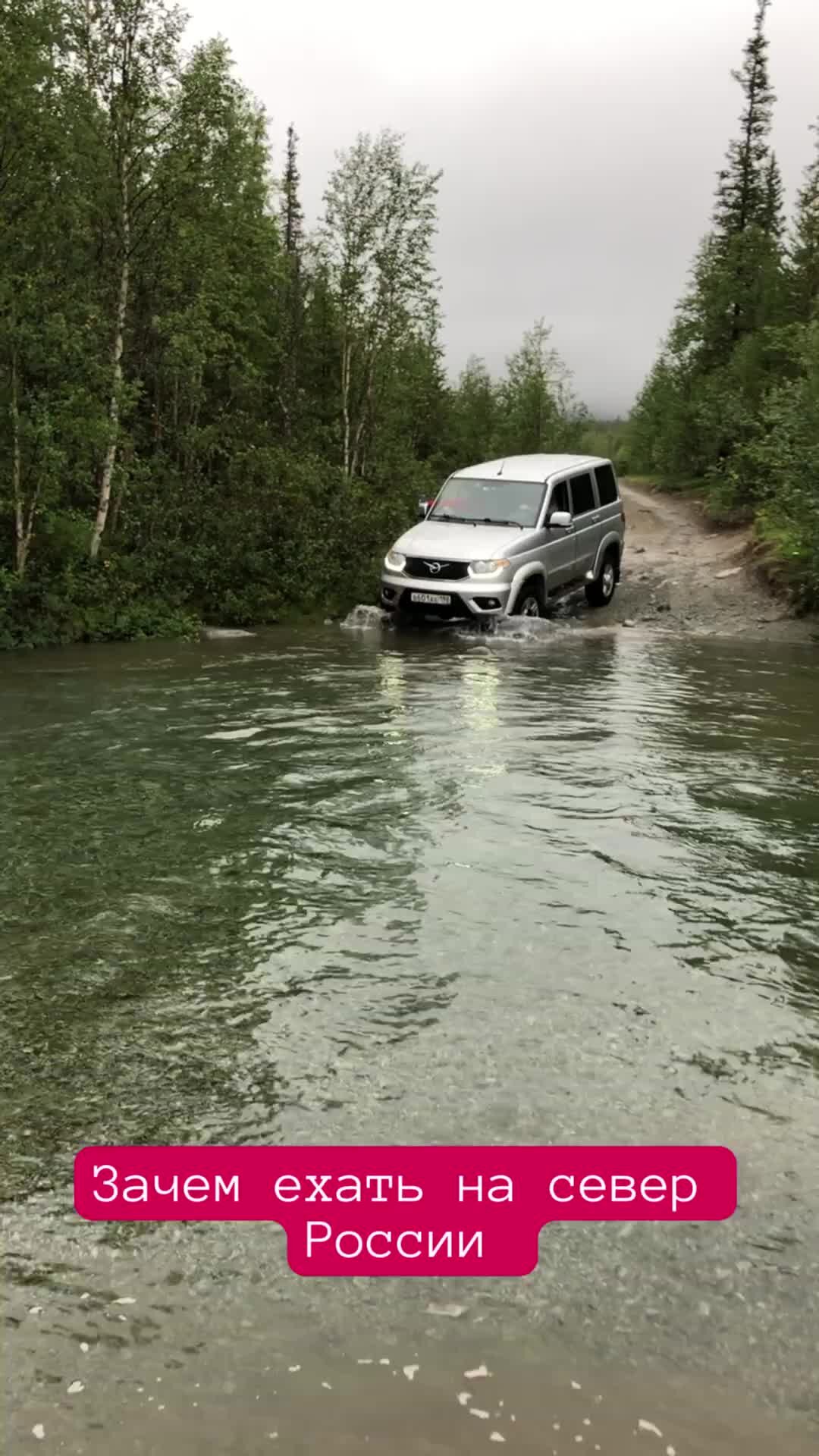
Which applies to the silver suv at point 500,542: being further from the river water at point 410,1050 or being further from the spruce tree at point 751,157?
the spruce tree at point 751,157

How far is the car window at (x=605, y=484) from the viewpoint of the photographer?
1861 centimetres

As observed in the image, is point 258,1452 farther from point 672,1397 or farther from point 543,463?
point 543,463

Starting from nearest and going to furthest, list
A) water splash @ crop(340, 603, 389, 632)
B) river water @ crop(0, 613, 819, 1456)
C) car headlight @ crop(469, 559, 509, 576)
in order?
river water @ crop(0, 613, 819, 1456) < car headlight @ crop(469, 559, 509, 576) < water splash @ crop(340, 603, 389, 632)

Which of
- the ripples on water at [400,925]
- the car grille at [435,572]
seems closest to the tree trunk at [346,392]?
the car grille at [435,572]

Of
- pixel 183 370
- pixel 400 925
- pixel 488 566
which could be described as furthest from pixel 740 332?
pixel 400 925

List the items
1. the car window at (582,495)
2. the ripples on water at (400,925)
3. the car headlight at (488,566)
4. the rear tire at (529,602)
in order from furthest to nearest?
the car window at (582,495), the rear tire at (529,602), the car headlight at (488,566), the ripples on water at (400,925)

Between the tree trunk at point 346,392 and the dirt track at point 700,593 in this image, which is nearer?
the dirt track at point 700,593

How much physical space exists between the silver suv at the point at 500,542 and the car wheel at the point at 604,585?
33.6 inches

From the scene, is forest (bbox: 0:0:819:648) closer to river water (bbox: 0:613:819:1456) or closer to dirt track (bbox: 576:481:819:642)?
dirt track (bbox: 576:481:819:642)

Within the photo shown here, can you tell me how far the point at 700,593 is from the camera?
21.1 metres

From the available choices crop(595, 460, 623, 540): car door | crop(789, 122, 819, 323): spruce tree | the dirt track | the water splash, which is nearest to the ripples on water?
the water splash

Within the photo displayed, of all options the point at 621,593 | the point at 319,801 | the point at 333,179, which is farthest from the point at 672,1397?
the point at 333,179

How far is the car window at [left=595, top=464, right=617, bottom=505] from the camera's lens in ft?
61.1

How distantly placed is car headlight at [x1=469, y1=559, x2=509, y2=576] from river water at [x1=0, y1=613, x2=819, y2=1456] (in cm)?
697
